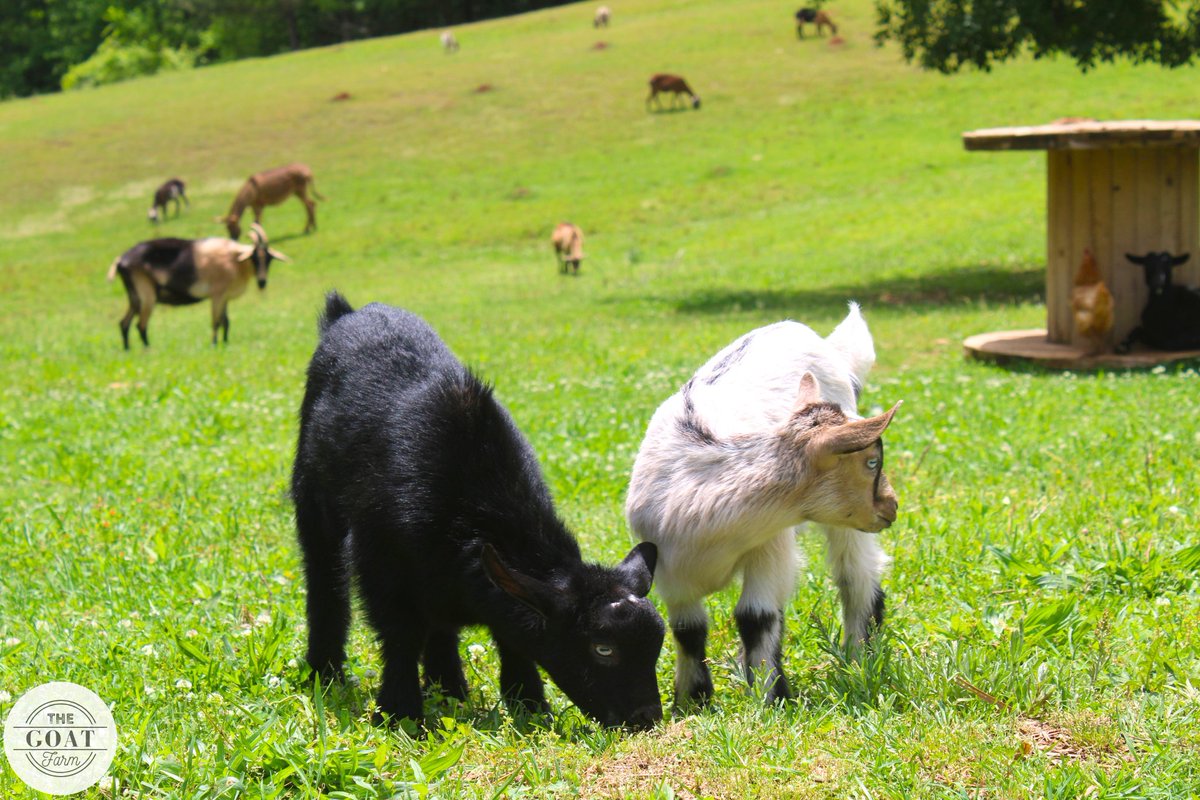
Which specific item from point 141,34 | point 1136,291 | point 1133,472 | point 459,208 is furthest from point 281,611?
point 141,34

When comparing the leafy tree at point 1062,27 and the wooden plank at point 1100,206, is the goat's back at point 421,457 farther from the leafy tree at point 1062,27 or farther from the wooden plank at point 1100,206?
the leafy tree at point 1062,27

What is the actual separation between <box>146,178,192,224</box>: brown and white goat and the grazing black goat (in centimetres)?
2781

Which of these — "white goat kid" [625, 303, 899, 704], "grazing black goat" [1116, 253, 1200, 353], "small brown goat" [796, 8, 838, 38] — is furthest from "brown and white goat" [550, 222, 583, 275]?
"small brown goat" [796, 8, 838, 38]

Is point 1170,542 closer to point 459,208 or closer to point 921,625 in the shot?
point 921,625

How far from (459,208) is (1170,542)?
28147mm

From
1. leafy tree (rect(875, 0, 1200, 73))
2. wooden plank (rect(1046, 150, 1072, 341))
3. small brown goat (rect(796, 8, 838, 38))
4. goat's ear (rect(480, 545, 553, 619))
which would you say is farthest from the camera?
small brown goat (rect(796, 8, 838, 38))

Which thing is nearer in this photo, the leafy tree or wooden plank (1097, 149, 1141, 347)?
wooden plank (1097, 149, 1141, 347)

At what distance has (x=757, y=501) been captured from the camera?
4.05 meters

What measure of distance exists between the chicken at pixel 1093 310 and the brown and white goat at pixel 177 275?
11846 mm

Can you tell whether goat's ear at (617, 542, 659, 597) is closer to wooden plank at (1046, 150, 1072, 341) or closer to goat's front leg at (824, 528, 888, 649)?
goat's front leg at (824, 528, 888, 649)

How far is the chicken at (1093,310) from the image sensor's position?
36.7 ft

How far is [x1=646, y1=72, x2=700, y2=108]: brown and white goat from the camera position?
3941cm

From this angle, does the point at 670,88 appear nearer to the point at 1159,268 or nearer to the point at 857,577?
the point at 1159,268

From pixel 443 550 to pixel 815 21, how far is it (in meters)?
44.1
